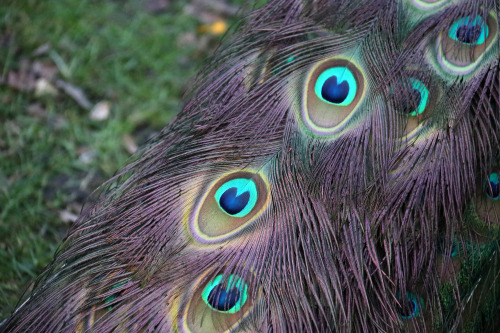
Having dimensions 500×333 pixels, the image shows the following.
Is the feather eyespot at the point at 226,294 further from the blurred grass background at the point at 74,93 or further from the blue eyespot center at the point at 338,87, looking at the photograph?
the blurred grass background at the point at 74,93

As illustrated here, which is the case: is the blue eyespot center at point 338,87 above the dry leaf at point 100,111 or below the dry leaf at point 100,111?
below

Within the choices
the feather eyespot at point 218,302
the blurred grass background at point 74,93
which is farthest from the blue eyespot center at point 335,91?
the blurred grass background at point 74,93

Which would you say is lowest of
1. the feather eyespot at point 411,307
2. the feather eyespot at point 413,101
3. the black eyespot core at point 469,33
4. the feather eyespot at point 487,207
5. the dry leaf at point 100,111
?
the feather eyespot at point 411,307

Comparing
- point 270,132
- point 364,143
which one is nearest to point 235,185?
point 270,132

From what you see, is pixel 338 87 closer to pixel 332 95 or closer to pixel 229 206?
pixel 332 95

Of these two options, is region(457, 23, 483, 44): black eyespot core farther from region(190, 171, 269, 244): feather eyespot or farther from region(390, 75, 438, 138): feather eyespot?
region(190, 171, 269, 244): feather eyespot

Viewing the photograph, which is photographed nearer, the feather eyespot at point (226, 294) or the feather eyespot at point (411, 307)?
the feather eyespot at point (226, 294)
